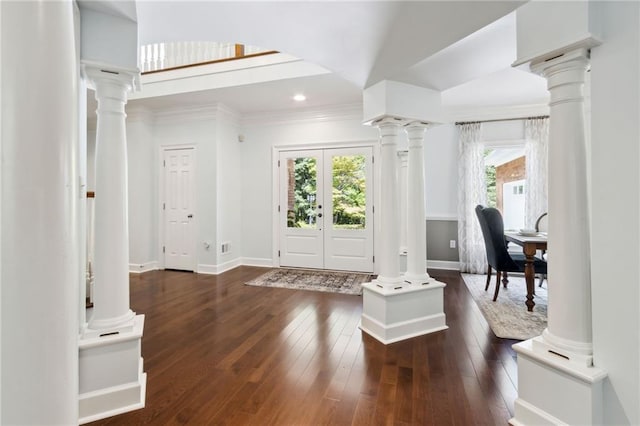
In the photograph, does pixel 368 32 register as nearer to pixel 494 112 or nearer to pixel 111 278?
pixel 111 278

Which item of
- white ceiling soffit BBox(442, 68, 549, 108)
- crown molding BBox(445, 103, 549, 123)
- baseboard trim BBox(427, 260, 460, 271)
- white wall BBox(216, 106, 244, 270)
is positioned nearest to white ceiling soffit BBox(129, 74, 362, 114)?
white wall BBox(216, 106, 244, 270)

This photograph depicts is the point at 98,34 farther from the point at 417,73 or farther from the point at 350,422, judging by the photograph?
the point at 350,422

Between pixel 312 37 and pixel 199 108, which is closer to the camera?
pixel 312 37

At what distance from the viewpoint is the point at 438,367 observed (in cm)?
210

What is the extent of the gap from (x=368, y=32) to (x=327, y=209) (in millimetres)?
3201

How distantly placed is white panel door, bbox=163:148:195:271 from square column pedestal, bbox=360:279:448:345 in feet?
11.4

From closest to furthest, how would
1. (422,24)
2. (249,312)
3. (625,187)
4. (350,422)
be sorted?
(625,187)
(350,422)
(422,24)
(249,312)

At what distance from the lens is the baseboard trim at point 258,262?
5.35m

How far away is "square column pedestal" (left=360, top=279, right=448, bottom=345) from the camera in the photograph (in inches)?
99.7

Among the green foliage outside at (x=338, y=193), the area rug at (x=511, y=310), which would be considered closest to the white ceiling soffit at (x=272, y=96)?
the green foliage outside at (x=338, y=193)

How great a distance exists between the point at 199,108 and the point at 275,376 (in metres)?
4.44

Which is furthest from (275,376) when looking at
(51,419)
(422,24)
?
(422,24)

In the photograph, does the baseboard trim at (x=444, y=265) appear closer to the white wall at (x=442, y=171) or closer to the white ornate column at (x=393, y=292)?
the white wall at (x=442, y=171)

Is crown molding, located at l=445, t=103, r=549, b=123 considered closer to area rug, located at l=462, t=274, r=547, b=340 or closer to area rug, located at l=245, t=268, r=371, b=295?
area rug, located at l=462, t=274, r=547, b=340
